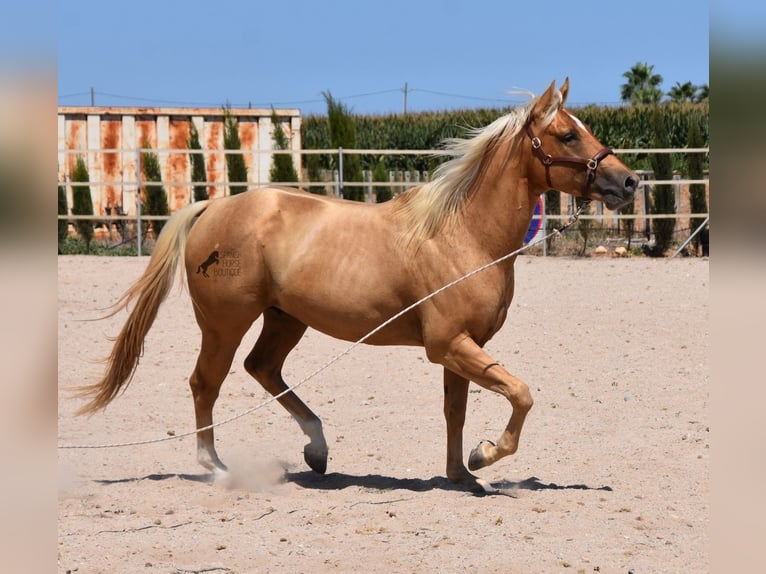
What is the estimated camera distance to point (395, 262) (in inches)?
211

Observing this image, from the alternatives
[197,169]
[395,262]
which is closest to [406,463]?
[395,262]

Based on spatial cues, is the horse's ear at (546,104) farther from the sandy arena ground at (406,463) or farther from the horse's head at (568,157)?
the sandy arena ground at (406,463)

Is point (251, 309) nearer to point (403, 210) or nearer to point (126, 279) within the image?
point (403, 210)

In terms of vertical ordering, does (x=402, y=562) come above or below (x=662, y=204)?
below

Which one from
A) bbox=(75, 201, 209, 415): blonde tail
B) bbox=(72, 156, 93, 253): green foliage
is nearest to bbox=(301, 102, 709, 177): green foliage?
bbox=(72, 156, 93, 253): green foliage

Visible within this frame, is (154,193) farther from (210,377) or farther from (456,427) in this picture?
(456,427)

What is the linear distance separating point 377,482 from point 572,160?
7.17 ft

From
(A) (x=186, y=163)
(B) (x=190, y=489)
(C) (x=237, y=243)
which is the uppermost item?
(A) (x=186, y=163)

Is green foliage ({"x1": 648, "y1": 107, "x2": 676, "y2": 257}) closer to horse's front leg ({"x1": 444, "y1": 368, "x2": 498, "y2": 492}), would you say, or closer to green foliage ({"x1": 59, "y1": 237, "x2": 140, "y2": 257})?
green foliage ({"x1": 59, "y1": 237, "x2": 140, "y2": 257})

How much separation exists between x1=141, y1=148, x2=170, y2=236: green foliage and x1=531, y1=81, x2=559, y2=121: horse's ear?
14.5 m

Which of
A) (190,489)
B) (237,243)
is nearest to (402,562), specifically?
(190,489)

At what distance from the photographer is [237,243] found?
18.7 feet
